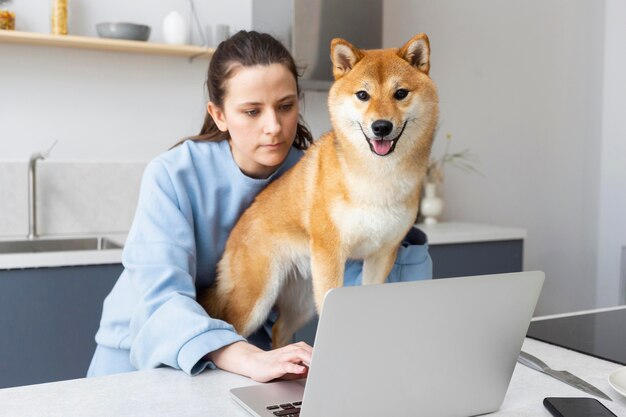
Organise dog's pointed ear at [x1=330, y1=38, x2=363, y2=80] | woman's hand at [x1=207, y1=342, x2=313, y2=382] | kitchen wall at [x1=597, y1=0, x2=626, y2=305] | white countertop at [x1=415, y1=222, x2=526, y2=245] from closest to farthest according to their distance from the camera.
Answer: woman's hand at [x1=207, y1=342, x2=313, y2=382] < dog's pointed ear at [x1=330, y1=38, x2=363, y2=80] < white countertop at [x1=415, y1=222, x2=526, y2=245] < kitchen wall at [x1=597, y1=0, x2=626, y2=305]

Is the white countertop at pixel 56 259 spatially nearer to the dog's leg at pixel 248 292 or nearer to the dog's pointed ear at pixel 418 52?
the dog's leg at pixel 248 292

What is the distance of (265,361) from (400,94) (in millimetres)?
449

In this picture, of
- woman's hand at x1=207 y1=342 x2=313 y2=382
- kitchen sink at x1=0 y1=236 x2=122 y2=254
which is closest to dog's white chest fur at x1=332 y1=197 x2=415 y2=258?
woman's hand at x1=207 y1=342 x2=313 y2=382

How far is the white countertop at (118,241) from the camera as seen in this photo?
79.1 inches

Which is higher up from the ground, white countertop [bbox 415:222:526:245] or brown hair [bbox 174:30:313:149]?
A: brown hair [bbox 174:30:313:149]

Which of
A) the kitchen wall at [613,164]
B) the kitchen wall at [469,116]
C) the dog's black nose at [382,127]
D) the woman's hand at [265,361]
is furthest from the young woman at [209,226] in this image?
the kitchen wall at [613,164]

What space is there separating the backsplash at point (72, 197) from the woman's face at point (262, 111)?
5.33ft

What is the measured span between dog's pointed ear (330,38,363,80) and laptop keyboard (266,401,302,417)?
21.0 inches

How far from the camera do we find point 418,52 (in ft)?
3.39

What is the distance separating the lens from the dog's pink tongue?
1008 mm

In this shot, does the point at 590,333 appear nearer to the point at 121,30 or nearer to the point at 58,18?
the point at 121,30

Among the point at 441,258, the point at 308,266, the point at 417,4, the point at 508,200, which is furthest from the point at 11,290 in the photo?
the point at 508,200

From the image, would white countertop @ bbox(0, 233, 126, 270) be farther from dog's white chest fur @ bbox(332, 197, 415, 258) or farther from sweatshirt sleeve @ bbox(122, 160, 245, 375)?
dog's white chest fur @ bbox(332, 197, 415, 258)

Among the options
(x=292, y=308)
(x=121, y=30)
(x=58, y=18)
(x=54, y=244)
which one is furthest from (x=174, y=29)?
(x=292, y=308)
